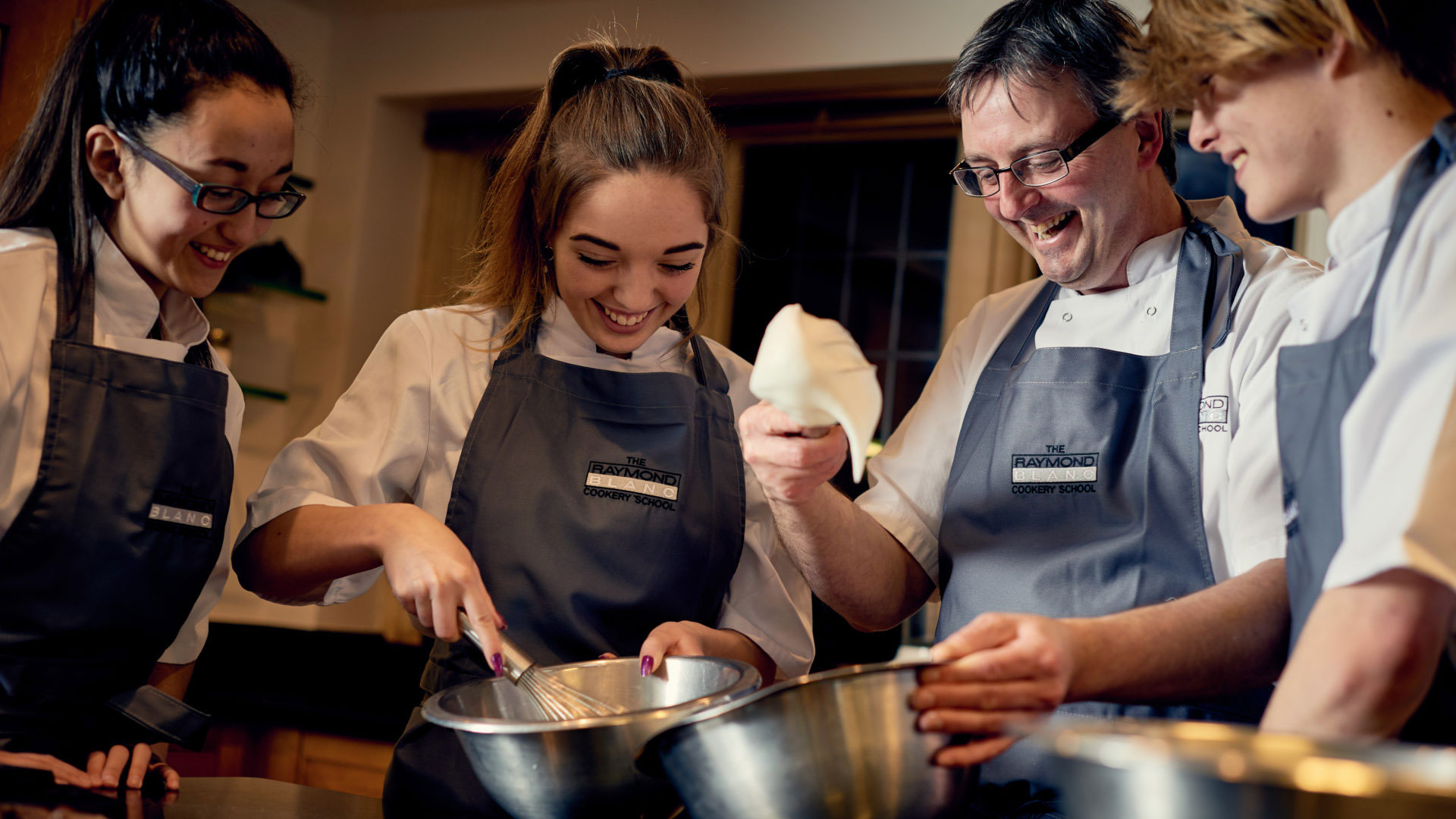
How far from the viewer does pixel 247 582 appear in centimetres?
127

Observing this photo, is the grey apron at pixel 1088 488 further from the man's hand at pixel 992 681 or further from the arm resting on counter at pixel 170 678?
the arm resting on counter at pixel 170 678

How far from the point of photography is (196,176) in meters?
1.19

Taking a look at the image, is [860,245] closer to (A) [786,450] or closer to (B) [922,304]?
(B) [922,304]

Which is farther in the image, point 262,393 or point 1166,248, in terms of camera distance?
point 262,393

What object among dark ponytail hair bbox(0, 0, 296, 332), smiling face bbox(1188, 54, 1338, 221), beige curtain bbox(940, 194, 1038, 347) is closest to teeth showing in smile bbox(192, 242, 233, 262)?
dark ponytail hair bbox(0, 0, 296, 332)

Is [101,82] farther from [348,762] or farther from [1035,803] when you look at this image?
[348,762]

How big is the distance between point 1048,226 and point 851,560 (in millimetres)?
476

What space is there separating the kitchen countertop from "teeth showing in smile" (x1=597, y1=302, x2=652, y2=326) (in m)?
0.61

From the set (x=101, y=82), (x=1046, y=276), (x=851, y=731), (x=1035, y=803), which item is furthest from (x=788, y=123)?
(x=851, y=731)

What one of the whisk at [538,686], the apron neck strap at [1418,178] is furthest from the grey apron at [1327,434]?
the whisk at [538,686]

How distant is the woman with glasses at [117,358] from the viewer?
3.75 ft

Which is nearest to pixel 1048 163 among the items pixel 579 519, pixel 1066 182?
pixel 1066 182

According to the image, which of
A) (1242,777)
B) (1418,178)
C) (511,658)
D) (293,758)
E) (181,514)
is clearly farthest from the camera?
(293,758)

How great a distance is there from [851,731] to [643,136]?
823 millimetres
